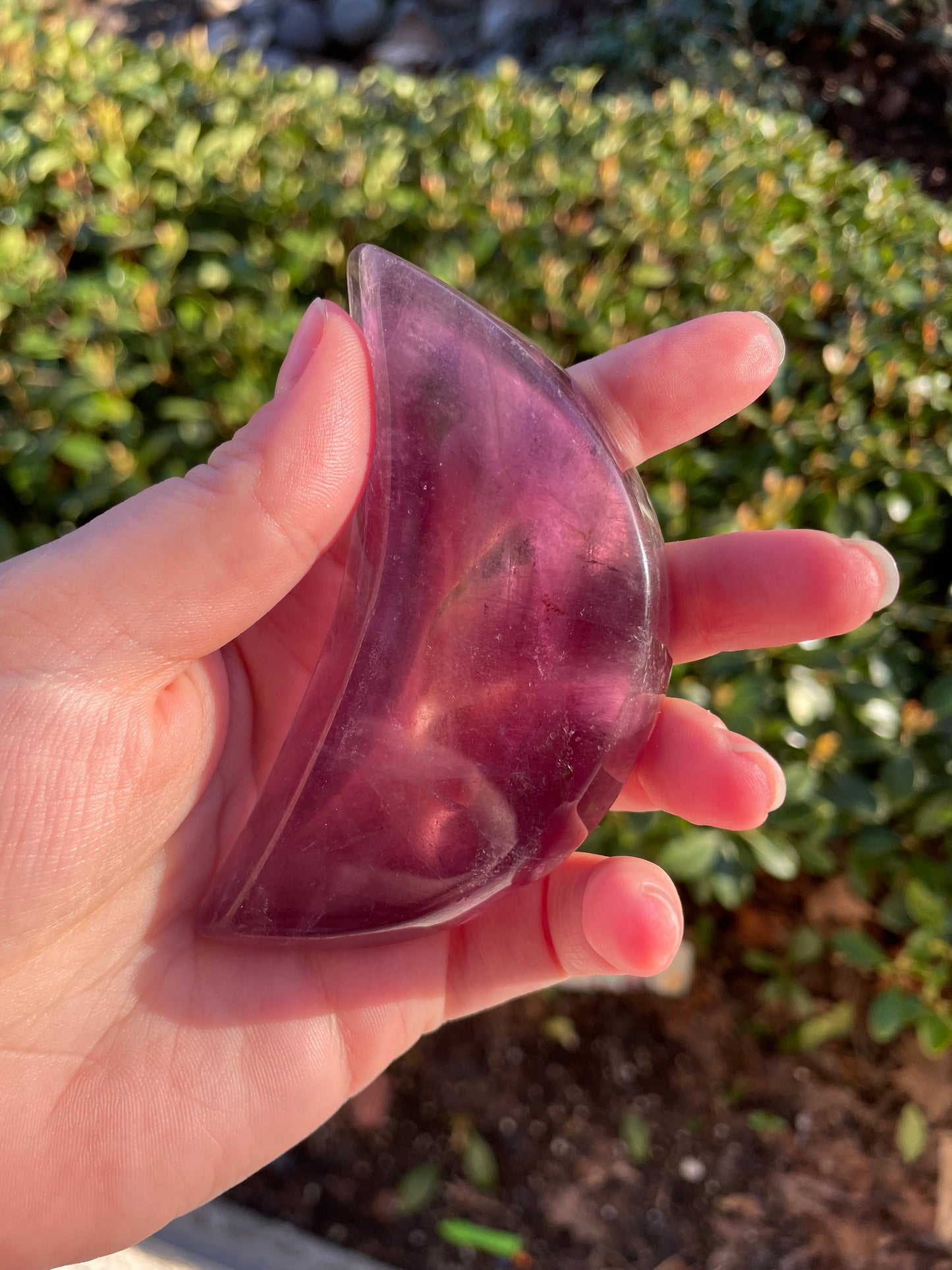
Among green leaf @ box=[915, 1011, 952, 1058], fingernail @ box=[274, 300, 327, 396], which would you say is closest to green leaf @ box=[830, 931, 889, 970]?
green leaf @ box=[915, 1011, 952, 1058]

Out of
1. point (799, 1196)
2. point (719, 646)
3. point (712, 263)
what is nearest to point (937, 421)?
point (712, 263)

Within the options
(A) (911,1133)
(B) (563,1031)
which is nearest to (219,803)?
(B) (563,1031)

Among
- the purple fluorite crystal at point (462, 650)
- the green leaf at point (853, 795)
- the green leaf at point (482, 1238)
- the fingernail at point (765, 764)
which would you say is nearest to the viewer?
the purple fluorite crystal at point (462, 650)

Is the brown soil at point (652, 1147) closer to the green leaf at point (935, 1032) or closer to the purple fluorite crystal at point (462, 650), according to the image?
the green leaf at point (935, 1032)

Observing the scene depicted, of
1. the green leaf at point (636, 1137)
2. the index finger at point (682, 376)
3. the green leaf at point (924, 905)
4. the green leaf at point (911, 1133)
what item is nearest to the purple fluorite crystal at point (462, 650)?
the index finger at point (682, 376)

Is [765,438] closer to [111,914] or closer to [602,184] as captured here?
[602,184]

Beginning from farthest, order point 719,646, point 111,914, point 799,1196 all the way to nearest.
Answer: point 799,1196 → point 719,646 → point 111,914

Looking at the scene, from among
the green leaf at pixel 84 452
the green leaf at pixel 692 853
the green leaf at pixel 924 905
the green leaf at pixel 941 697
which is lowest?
the green leaf at pixel 924 905
